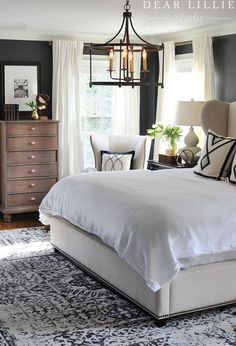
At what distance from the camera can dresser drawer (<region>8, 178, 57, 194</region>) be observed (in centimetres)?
650

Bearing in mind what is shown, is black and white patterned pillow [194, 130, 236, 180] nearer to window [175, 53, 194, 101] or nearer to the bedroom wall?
window [175, 53, 194, 101]

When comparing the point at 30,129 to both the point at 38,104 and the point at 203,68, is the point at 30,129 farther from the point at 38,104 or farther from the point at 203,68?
the point at 203,68

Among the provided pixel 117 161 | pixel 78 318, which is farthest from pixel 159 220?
pixel 117 161

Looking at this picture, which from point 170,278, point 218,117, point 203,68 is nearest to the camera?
point 170,278

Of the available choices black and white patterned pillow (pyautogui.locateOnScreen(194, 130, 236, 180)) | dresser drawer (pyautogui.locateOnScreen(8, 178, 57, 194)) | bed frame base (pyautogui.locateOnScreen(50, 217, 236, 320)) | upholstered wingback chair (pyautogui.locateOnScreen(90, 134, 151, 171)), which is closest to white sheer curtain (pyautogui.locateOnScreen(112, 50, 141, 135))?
upholstered wingback chair (pyautogui.locateOnScreen(90, 134, 151, 171))

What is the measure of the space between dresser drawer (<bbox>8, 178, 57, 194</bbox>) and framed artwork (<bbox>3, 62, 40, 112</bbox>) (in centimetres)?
99

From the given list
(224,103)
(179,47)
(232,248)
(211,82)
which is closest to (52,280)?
(232,248)

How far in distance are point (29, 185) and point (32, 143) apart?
0.51 metres

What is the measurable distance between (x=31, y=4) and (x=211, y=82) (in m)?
2.42

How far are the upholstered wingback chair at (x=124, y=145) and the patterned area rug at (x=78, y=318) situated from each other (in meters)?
2.18

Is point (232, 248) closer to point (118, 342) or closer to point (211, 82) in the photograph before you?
point (118, 342)

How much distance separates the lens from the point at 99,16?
5625 mm

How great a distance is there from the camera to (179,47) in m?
6.97

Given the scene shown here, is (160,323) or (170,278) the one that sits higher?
(170,278)
